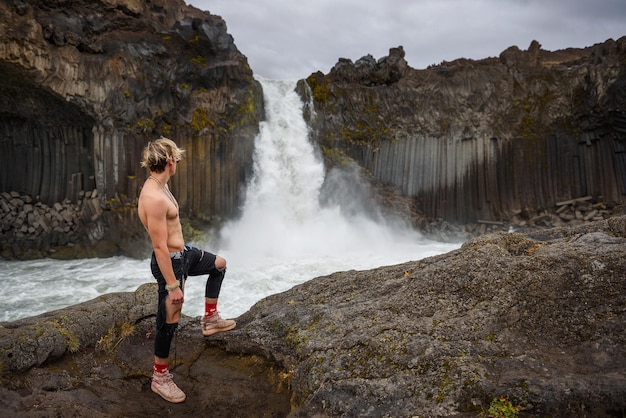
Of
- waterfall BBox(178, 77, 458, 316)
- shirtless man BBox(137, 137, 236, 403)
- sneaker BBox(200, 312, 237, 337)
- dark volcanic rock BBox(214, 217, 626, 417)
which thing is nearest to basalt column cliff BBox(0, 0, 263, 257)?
waterfall BBox(178, 77, 458, 316)

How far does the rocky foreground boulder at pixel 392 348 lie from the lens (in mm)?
2742

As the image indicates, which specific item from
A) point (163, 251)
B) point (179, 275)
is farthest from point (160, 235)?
point (179, 275)

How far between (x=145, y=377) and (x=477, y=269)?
121 inches

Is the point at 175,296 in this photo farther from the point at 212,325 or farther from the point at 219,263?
the point at 212,325

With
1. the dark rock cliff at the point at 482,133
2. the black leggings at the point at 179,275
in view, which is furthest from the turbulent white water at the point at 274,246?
the black leggings at the point at 179,275

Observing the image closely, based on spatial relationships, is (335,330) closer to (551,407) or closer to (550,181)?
(551,407)

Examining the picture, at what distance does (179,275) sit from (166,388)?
36.4 inches

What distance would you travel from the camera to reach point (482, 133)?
22688mm

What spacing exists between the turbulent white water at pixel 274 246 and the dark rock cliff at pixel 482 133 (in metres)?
1.94

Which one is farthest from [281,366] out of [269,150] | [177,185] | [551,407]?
[269,150]

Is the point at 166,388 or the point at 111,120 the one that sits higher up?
the point at 111,120

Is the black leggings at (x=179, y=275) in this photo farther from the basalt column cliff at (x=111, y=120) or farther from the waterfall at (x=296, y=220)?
the basalt column cliff at (x=111, y=120)

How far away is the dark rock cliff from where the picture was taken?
71.7 feet

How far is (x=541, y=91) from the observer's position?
23.0m
